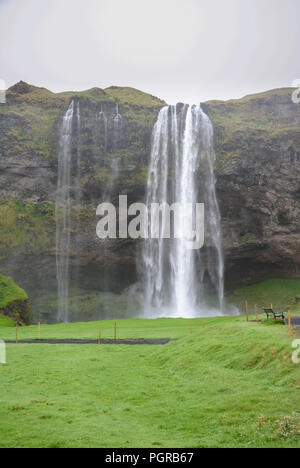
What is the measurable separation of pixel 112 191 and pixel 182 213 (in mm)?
12573

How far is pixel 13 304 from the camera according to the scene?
173ft

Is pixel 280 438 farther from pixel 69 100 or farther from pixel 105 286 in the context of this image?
pixel 69 100

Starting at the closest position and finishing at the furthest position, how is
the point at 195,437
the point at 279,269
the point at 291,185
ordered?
the point at 195,437 → the point at 291,185 → the point at 279,269

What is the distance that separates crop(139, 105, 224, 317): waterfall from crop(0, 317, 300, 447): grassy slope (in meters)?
43.2

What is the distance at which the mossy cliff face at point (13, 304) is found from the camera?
51.6m

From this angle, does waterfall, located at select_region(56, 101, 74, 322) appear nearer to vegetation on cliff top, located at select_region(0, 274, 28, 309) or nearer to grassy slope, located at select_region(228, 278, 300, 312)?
vegetation on cliff top, located at select_region(0, 274, 28, 309)

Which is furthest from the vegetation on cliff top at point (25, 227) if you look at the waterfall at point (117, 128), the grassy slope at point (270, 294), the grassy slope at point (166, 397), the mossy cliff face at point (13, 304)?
the grassy slope at point (166, 397)

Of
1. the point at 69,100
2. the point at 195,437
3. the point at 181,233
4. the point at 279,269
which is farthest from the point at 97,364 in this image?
the point at 69,100

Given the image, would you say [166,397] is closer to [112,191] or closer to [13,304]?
[13,304]

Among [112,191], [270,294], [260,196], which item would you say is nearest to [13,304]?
[112,191]

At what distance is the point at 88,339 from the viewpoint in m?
31.2

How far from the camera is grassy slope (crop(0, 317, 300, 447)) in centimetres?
905

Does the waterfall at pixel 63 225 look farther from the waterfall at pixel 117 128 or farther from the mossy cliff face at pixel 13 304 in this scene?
the mossy cliff face at pixel 13 304

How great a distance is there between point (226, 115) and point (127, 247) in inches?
1277
